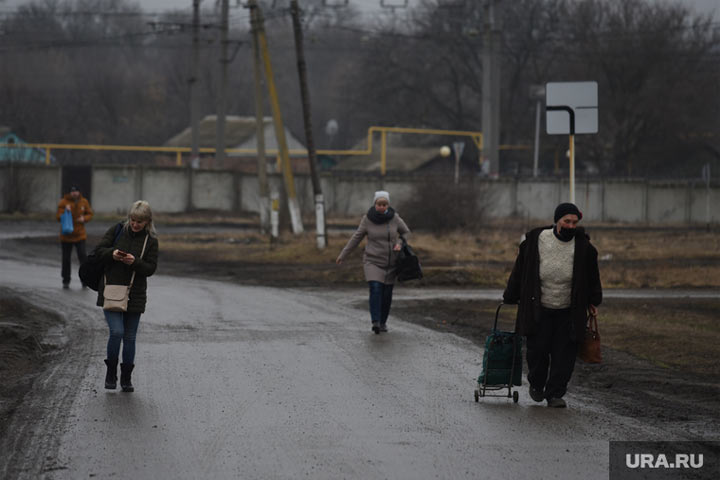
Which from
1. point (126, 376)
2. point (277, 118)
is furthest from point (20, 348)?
point (277, 118)

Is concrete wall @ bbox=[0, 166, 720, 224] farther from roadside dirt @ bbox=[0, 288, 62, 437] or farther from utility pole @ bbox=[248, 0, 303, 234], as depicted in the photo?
roadside dirt @ bbox=[0, 288, 62, 437]

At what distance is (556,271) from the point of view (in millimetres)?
8930

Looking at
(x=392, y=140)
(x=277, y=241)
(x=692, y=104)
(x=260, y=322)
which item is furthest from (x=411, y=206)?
(x=392, y=140)

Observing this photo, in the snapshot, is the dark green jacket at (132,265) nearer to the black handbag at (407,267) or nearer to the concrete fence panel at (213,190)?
the black handbag at (407,267)

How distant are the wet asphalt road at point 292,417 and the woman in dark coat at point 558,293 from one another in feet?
1.44

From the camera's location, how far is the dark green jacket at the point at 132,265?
9.59 m

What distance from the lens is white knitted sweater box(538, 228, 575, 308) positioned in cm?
892

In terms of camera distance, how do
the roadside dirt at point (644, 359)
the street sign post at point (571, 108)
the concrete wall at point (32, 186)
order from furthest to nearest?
the concrete wall at point (32, 186) → the street sign post at point (571, 108) → the roadside dirt at point (644, 359)

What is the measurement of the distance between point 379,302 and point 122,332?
491cm

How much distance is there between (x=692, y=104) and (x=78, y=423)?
53.6 metres

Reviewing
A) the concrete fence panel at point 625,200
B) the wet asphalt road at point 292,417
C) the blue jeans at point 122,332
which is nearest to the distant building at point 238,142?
the concrete fence panel at point 625,200

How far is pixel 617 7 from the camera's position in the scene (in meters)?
60.3
